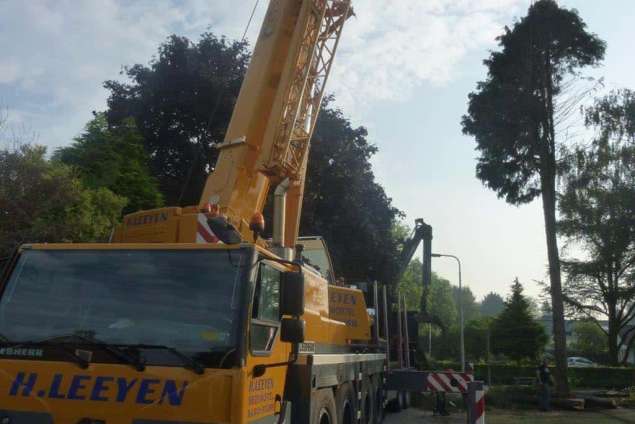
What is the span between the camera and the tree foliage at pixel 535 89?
2255 centimetres

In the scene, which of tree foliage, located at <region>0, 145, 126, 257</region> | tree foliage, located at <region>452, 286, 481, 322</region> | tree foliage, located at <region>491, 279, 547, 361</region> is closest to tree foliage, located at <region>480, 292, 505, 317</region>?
tree foliage, located at <region>452, 286, 481, 322</region>

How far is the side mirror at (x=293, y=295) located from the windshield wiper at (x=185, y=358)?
2.85ft

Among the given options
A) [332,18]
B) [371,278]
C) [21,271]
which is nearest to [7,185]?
[332,18]

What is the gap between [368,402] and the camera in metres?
8.73

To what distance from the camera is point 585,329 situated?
69.6 m

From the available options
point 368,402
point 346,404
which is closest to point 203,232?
point 346,404

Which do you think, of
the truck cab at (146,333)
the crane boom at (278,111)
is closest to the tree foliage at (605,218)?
the crane boom at (278,111)

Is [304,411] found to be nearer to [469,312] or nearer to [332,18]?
[332,18]

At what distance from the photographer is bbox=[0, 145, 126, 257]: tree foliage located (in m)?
13.1

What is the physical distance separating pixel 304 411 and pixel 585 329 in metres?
71.4

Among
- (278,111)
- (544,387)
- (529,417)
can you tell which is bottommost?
(529,417)

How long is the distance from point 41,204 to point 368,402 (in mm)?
8476

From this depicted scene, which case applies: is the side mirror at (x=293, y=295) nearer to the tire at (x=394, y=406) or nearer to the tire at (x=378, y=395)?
the tire at (x=378, y=395)

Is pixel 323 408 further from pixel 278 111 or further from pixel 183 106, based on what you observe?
pixel 183 106
